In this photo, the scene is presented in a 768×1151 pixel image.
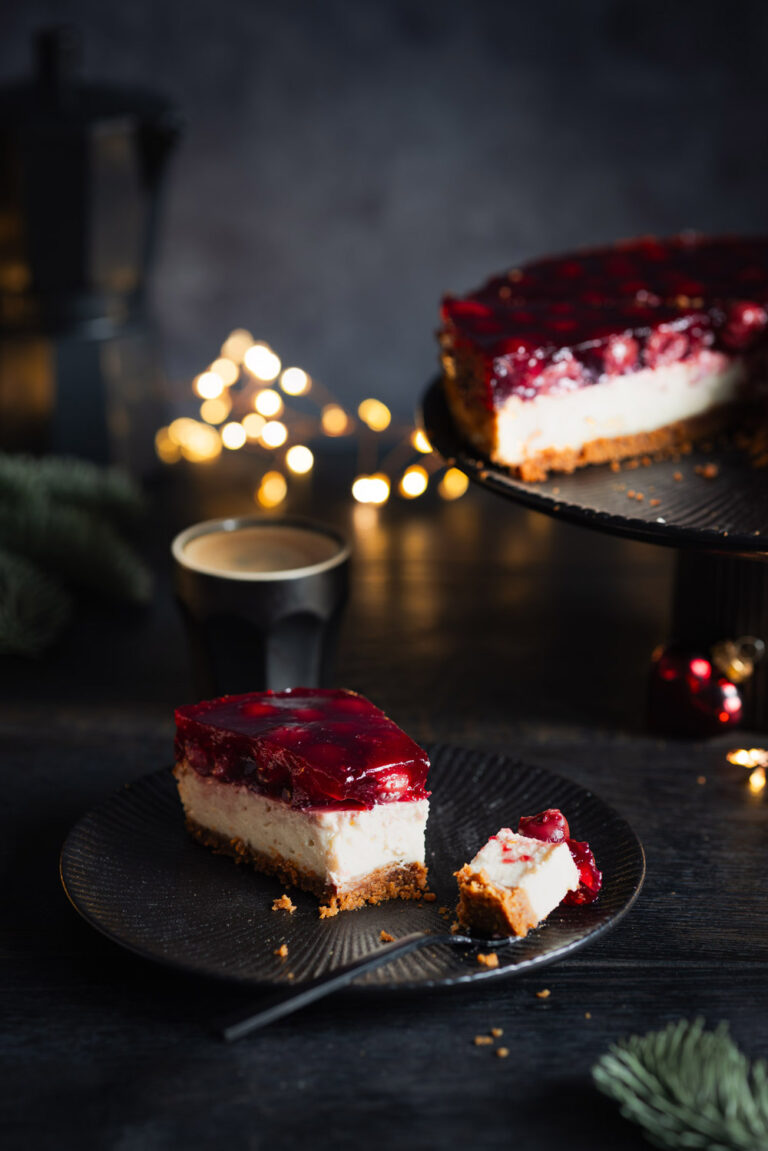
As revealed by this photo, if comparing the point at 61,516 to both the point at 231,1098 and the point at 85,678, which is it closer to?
the point at 85,678

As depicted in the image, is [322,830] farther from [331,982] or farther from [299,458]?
[299,458]

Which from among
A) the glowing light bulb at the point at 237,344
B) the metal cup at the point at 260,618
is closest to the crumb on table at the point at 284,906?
the metal cup at the point at 260,618

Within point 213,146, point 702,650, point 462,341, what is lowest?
point 702,650

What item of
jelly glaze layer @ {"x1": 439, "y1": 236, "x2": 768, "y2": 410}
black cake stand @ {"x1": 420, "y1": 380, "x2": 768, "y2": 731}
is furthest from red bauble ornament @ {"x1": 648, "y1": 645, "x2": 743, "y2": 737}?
jelly glaze layer @ {"x1": 439, "y1": 236, "x2": 768, "y2": 410}

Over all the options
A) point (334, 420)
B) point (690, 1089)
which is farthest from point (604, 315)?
point (334, 420)

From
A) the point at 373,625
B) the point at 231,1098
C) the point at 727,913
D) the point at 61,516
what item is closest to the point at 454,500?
the point at 373,625

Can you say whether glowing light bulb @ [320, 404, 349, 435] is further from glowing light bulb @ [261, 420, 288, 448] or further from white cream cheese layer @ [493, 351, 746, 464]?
white cream cheese layer @ [493, 351, 746, 464]
